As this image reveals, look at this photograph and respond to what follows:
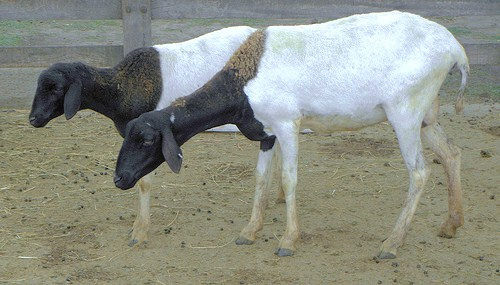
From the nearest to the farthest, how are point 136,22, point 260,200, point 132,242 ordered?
point 132,242 → point 260,200 → point 136,22

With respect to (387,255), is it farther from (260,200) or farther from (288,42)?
(288,42)

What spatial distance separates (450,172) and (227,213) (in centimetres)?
171

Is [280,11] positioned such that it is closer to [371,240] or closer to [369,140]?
[369,140]

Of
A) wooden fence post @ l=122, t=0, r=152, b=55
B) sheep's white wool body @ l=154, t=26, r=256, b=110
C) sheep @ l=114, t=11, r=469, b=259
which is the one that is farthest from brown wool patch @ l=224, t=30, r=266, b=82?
wooden fence post @ l=122, t=0, r=152, b=55

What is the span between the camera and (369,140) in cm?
833

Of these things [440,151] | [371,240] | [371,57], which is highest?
[371,57]

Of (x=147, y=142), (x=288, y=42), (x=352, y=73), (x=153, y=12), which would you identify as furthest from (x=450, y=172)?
(x=153, y=12)

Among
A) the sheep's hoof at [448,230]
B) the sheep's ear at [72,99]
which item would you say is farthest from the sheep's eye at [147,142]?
the sheep's hoof at [448,230]

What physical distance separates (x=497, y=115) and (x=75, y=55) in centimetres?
446

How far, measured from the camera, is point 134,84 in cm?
584

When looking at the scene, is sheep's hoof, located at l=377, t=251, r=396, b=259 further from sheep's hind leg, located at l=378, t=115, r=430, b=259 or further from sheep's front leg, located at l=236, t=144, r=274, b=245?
sheep's front leg, located at l=236, t=144, r=274, b=245

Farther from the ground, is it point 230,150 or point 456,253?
point 456,253

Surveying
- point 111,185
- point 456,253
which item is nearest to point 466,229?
point 456,253

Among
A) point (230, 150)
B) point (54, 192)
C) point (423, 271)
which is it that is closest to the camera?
point (423, 271)
